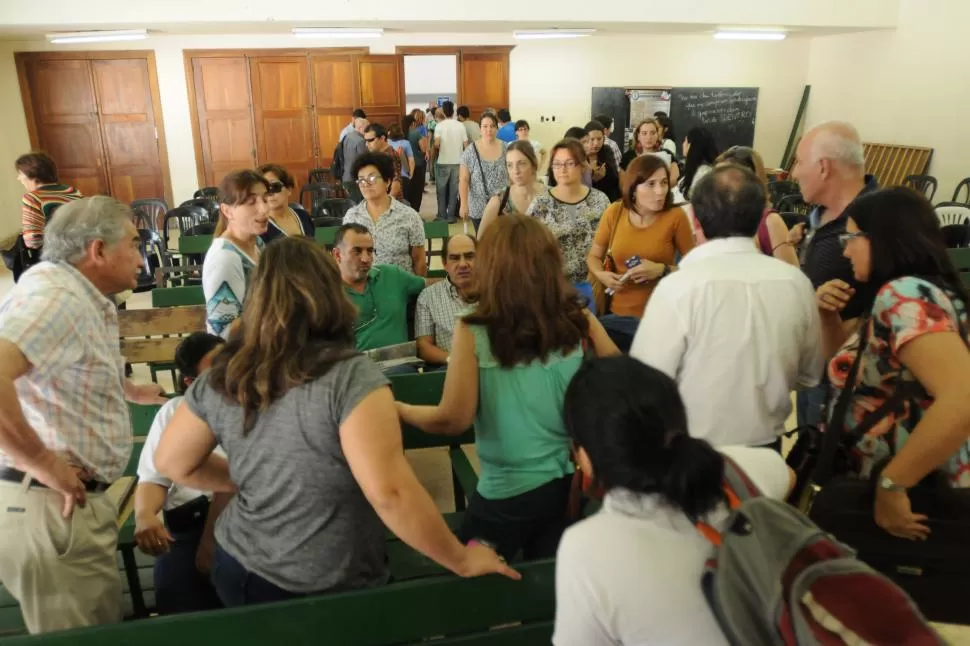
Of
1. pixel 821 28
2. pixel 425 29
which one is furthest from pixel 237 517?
pixel 821 28

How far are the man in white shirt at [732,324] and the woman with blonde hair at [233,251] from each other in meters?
1.60

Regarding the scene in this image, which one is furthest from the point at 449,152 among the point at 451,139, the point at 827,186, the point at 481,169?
the point at 827,186

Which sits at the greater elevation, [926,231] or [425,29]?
[425,29]

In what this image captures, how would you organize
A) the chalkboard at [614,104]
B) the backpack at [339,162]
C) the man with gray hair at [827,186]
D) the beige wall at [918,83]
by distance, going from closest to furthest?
the man with gray hair at [827,186] < the beige wall at [918,83] < the backpack at [339,162] < the chalkboard at [614,104]

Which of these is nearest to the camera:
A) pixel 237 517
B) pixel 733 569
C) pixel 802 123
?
pixel 733 569

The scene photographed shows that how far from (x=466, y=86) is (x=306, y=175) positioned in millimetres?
3116

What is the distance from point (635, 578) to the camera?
1010 millimetres

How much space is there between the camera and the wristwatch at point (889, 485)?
64.5 inches

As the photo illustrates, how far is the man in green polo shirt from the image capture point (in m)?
3.04

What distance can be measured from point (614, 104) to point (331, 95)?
489cm

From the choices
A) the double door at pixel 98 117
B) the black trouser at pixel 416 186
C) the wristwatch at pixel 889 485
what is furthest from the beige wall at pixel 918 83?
the double door at pixel 98 117

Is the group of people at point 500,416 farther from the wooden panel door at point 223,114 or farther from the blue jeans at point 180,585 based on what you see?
the wooden panel door at point 223,114

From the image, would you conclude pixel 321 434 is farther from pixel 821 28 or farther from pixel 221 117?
pixel 221 117

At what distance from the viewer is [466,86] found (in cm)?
1165
